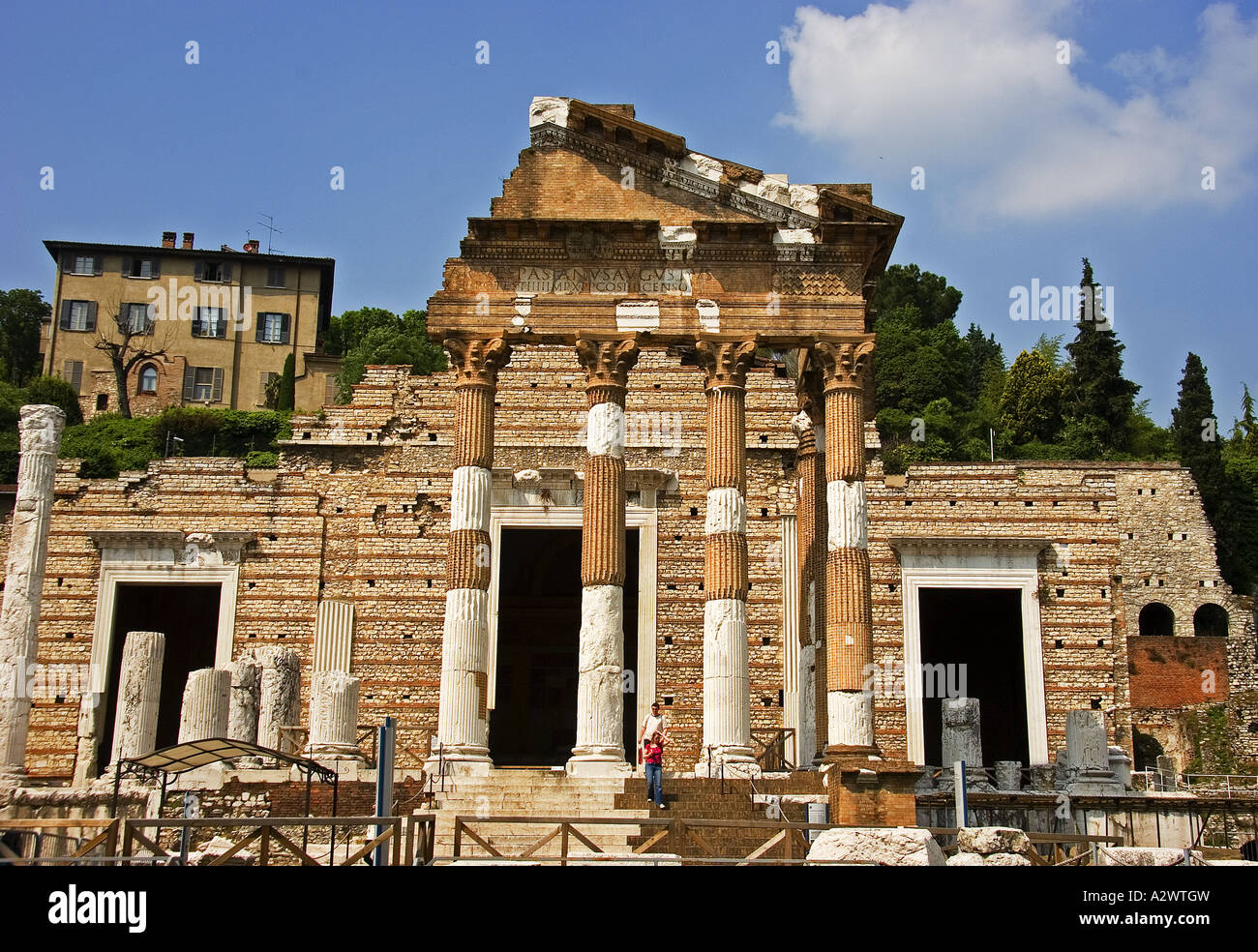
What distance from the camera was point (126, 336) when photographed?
2217 inches

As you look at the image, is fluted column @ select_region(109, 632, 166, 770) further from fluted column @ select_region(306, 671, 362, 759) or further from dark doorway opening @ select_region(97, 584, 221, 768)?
dark doorway opening @ select_region(97, 584, 221, 768)

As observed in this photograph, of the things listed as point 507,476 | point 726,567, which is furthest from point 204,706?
point 726,567

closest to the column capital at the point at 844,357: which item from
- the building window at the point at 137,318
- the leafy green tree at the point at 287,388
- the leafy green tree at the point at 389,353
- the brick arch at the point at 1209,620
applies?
the brick arch at the point at 1209,620

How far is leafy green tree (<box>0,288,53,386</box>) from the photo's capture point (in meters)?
68.8

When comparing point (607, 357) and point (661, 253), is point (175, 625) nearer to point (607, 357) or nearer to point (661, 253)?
point (607, 357)

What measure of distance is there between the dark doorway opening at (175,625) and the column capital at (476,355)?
13.6 meters

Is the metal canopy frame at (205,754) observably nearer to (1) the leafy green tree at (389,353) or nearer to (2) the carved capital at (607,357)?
(2) the carved capital at (607,357)

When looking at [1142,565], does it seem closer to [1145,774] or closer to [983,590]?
[983,590]

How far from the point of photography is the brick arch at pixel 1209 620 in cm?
4744

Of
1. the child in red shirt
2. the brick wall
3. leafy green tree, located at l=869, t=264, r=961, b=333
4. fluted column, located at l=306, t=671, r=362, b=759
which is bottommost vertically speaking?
the child in red shirt

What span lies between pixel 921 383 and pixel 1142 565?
559 inches

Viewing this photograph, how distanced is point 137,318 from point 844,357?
4237 cm

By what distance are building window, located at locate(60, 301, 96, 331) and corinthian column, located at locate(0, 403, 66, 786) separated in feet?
108

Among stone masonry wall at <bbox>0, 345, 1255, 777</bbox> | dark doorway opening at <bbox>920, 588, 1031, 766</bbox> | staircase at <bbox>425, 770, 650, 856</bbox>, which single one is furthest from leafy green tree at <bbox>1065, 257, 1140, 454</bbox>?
staircase at <bbox>425, 770, 650, 856</bbox>
